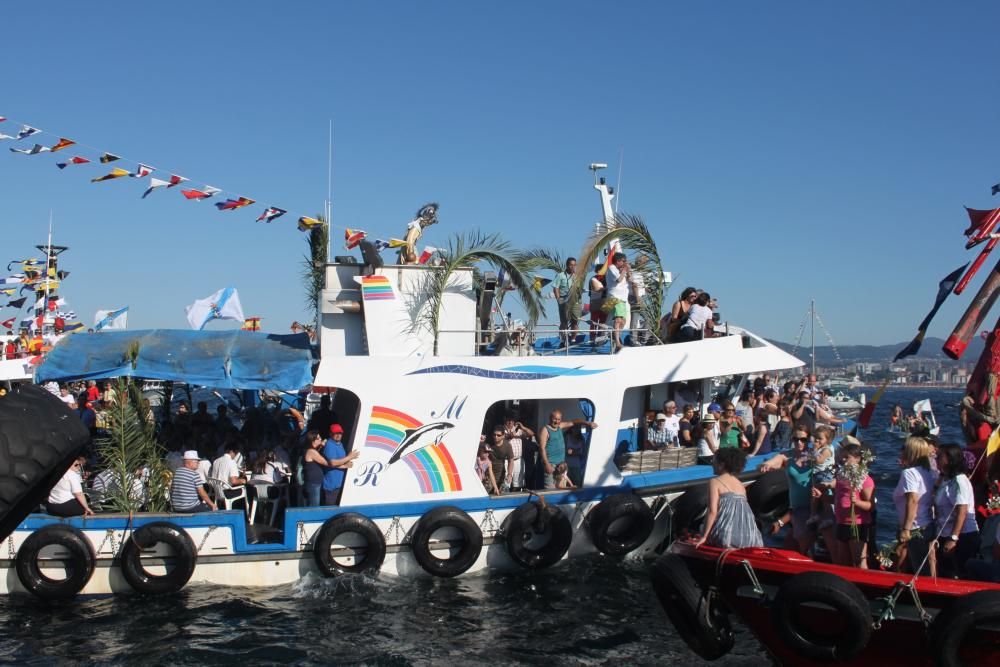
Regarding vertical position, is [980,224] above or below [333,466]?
above

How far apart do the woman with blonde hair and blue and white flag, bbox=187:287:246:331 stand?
1216cm

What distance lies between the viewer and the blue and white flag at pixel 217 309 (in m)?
16.2

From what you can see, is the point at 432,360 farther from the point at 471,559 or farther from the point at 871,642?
the point at 871,642

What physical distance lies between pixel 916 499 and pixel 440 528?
5642 millimetres

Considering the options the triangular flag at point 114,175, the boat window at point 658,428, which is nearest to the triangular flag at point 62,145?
the triangular flag at point 114,175

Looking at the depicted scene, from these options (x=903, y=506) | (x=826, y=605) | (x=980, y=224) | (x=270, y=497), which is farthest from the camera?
(x=270, y=497)

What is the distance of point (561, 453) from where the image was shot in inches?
Answer: 476

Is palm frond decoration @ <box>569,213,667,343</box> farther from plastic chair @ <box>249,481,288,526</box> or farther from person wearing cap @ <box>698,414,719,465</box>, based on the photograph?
plastic chair @ <box>249,481,288,526</box>

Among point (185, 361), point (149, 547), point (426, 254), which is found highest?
point (426, 254)

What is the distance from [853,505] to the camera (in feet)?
27.0

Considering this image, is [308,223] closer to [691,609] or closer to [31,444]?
[691,609]

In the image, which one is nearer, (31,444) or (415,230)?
(31,444)

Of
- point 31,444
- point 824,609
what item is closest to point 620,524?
point 824,609

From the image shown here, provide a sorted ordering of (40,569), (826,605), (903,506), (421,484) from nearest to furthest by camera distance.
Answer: (826,605) < (903,506) < (40,569) < (421,484)
